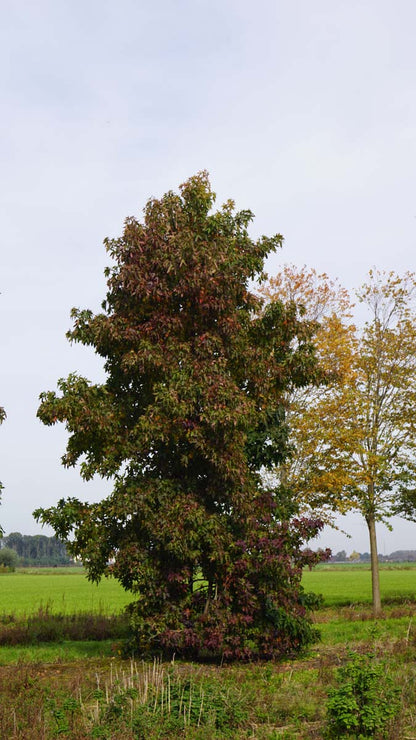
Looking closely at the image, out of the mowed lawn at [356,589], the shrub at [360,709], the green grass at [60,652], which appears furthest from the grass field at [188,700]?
the mowed lawn at [356,589]

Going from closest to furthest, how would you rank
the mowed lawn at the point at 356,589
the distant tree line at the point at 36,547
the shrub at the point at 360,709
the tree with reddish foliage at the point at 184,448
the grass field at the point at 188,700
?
1. the shrub at the point at 360,709
2. the grass field at the point at 188,700
3. the tree with reddish foliage at the point at 184,448
4. the mowed lawn at the point at 356,589
5. the distant tree line at the point at 36,547

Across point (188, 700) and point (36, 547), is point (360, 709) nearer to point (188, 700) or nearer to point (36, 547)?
point (188, 700)

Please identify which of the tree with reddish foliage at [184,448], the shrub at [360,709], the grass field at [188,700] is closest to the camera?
the shrub at [360,709]

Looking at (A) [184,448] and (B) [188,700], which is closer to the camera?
(B) [188,700]

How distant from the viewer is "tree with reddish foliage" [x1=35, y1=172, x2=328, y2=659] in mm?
14359

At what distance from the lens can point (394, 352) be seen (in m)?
27.1

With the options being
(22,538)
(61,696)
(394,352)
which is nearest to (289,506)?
(61,696)

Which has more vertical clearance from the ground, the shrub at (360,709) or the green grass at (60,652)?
the shrub at (360,709)

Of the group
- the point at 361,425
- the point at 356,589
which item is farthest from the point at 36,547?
the point at 361,425

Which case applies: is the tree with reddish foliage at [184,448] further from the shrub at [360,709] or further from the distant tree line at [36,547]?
the distant tree line at [36,547]

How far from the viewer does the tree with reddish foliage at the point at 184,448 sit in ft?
47.1

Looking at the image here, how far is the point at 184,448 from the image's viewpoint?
613 inches

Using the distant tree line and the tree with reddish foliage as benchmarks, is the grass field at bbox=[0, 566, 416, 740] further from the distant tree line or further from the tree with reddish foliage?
the distant tree line

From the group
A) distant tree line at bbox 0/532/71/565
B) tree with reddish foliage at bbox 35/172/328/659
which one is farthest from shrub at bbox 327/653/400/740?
distant tree line at bbox 0/532/71/565
